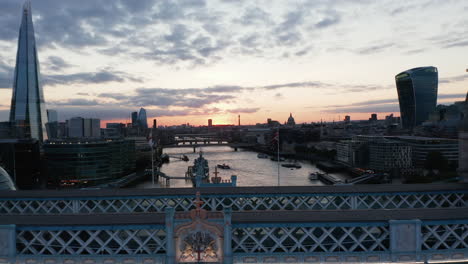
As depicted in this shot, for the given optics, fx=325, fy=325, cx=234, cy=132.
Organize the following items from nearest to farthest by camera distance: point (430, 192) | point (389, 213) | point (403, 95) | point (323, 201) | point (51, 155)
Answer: point (389, 213), point (430, 192), point (323, 201), point (51, 155), point (403, 95)

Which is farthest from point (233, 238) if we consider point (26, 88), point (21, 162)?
point (26, 88)

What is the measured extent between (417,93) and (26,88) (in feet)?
405

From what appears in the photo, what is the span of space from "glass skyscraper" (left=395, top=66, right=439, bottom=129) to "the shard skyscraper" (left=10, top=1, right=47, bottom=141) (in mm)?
116102

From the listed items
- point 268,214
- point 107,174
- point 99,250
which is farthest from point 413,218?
point 107,174

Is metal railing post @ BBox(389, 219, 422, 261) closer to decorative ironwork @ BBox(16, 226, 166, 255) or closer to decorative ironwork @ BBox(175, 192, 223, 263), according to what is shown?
decorative ironwork @ BBox(175, 192, 223, 263)

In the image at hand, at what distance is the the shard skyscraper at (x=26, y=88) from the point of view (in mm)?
64062

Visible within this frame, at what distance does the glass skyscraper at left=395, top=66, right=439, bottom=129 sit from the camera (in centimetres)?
11656

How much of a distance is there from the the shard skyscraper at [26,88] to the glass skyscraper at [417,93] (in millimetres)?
116102

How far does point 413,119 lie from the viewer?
125875mm

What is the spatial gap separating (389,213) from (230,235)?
538 centimetres

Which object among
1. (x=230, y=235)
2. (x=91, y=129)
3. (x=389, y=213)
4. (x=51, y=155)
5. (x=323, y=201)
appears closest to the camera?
(x=230, y=235)

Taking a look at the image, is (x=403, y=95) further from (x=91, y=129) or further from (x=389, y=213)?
(x=389, y=213)

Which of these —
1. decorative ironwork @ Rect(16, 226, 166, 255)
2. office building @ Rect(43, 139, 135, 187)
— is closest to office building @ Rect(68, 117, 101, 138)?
office building @ Rect(43, 139, 135, 187)

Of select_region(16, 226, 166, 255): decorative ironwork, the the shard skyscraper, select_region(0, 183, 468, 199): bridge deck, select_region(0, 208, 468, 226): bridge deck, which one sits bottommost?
select_region(16, 226, 166, 255): decorative ironwork
